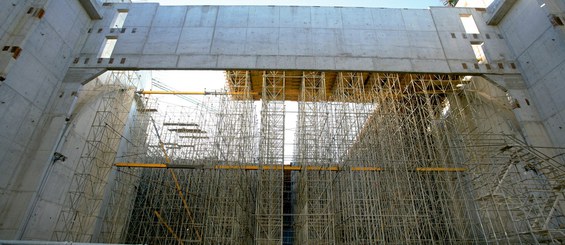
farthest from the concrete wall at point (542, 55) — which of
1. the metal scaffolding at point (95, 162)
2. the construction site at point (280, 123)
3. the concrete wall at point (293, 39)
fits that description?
the metal scaffolding at point (95, 162)

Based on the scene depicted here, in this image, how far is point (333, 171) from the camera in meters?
14.1

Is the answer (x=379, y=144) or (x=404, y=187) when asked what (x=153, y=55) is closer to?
(x=379, y=144)

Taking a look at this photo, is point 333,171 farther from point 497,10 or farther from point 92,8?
point 92,8

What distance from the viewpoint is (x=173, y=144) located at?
17578 millimetres

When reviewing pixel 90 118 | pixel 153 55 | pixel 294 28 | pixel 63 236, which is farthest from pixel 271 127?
pixel 63 236

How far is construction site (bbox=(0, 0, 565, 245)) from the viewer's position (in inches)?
456

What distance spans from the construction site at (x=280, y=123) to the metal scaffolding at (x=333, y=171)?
0.39 feet

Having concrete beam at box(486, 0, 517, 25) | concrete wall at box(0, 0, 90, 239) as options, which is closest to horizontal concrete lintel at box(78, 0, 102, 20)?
concrete wall at box(0, 0, 90, 239)

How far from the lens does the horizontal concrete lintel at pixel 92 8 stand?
46.8ft

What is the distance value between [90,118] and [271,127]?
7980 millimetres

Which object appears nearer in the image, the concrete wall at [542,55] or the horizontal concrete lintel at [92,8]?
the concrete wall at [542,55]

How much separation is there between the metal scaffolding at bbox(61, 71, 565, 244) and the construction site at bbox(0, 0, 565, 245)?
118 mm

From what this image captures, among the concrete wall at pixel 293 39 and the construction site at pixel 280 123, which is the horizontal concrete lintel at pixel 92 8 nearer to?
the construction site at pixel 280 123

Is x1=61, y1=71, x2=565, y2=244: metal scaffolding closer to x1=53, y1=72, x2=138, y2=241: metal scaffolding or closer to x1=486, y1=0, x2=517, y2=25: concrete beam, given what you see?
x1=53, y1=72, x2=138, y2=241: metal scaffolding
